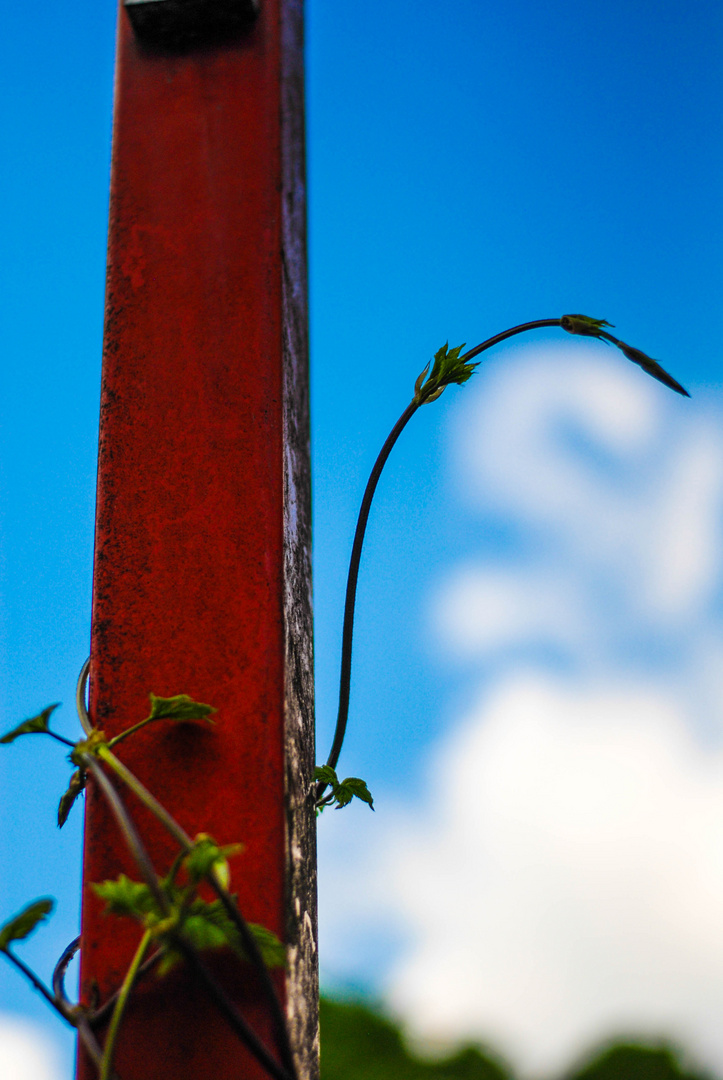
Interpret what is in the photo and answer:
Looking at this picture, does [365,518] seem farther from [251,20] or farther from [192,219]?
[251,20]

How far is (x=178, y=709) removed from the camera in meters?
0.73

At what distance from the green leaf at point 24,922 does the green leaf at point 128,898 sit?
0.41 feet

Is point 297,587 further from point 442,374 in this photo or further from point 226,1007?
point 226,1007

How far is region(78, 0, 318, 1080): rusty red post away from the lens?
74 centimetres

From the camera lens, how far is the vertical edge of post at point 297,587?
788 millimetres

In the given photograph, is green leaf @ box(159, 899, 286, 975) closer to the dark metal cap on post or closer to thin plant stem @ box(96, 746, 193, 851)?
thin plant stem @ box(96, 746, 193, 851)

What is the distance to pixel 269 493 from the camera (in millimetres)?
850

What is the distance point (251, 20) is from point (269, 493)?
543mm

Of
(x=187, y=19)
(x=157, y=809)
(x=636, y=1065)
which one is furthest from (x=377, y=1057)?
(x=187, y=19)

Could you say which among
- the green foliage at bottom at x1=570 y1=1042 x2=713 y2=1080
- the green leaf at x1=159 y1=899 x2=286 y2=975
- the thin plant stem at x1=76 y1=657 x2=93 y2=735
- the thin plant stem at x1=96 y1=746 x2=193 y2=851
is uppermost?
the thin plant stem at x1=76 y1=657 x2=93 y2=735

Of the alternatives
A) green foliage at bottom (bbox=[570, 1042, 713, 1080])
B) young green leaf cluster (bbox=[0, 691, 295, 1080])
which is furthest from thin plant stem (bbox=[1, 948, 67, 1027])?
green foliage at bottom (bbox=[570, 1042, 713, 1080])

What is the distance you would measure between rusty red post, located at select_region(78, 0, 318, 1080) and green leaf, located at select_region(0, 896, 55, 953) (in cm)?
9

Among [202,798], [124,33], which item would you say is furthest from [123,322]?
[202,798]

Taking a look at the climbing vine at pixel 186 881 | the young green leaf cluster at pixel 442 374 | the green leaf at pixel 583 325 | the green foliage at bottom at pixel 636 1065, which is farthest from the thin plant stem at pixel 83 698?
the green foliage at bottom at pixel 636 1065
